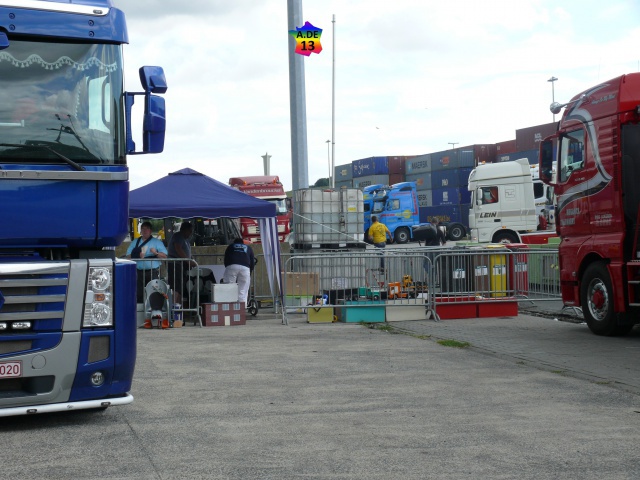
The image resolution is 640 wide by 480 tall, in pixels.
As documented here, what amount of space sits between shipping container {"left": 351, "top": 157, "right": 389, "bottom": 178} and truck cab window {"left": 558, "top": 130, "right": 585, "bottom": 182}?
49.5 metres

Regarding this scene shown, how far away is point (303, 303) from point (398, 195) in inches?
1284

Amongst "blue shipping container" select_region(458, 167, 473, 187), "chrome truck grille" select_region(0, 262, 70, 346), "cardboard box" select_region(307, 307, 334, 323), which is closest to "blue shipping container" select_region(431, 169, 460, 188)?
"blue shipping container" select_region(458, 167, 473, 187)

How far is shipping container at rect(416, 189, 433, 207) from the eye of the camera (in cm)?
5744

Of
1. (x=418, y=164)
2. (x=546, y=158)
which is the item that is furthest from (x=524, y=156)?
(x=546, y=158)

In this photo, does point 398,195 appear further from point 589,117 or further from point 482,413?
point 482,413

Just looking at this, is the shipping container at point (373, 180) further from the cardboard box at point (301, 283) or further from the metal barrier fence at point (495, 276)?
the cardboard box at point (301, 283)

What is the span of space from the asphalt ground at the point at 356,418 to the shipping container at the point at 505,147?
138ft

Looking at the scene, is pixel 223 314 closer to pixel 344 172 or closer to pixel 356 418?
pixel 356 418

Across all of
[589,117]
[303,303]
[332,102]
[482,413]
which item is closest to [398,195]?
[332,102]

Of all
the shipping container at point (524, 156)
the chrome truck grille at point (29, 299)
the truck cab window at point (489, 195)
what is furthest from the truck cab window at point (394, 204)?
the chrome truck grille at point (29, 299)

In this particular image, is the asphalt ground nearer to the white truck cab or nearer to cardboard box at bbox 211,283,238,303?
cardboard box at bbox 211,283,238,303

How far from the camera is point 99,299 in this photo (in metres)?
6.88

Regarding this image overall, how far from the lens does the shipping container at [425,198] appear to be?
5744cm

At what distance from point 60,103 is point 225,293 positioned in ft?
28.8
